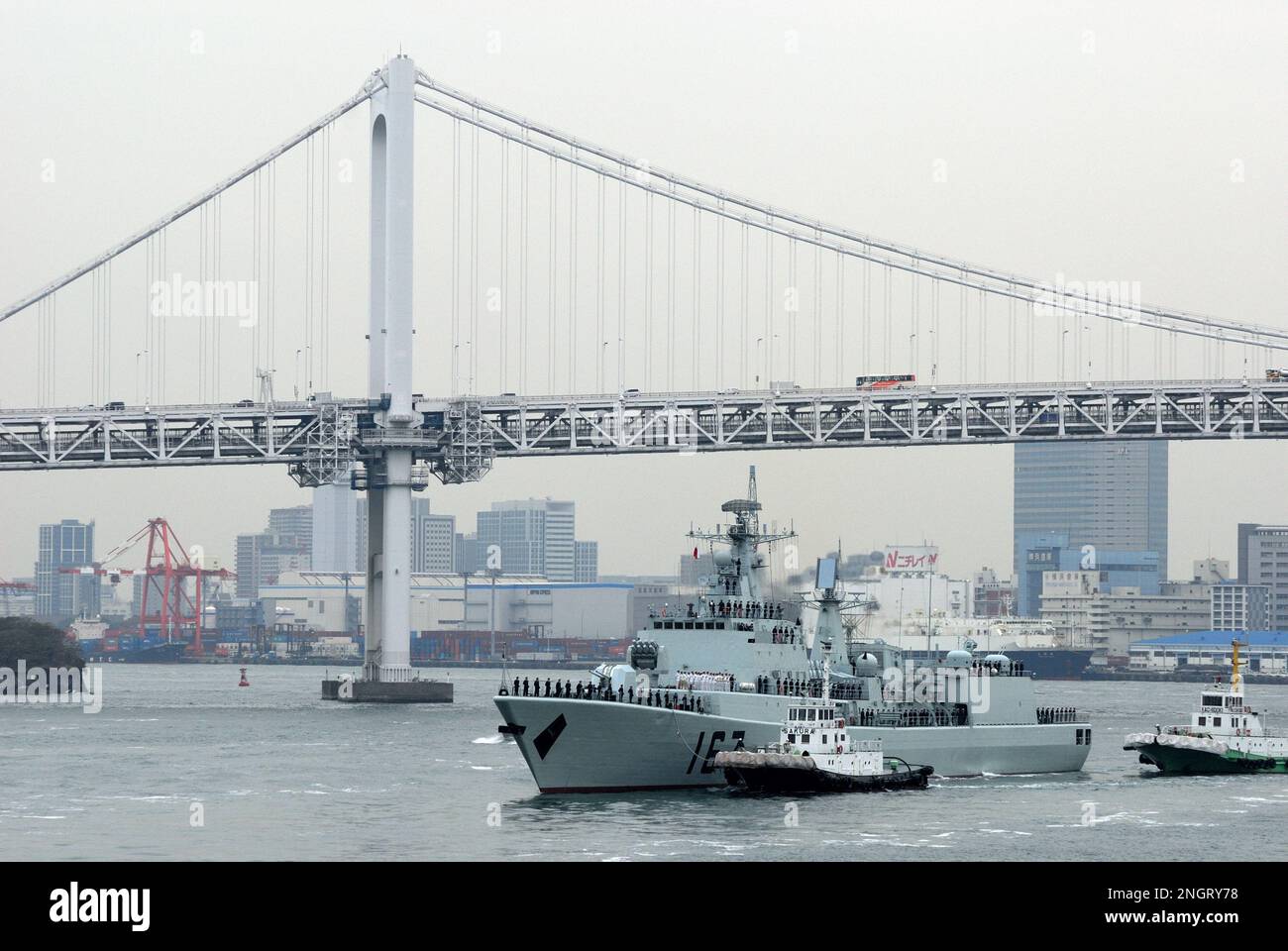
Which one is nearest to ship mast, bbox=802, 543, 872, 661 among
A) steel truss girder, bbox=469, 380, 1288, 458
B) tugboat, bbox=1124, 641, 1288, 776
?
tugboat, bbox=1124, 641, 1288, 776

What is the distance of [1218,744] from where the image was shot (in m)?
64.6

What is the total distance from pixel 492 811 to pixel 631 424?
209 ft

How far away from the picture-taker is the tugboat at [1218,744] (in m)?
64.0

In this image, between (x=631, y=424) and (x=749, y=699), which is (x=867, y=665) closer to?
(x=749, y=699)

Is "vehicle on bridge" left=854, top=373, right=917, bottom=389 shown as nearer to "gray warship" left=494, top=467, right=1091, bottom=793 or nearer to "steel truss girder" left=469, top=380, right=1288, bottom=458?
"steel truss girder" left=469, top=380, right=1288, bottom=458

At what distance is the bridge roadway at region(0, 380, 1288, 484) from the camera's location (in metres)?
104

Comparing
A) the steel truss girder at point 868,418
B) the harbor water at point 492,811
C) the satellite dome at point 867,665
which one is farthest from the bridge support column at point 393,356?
the satellite dome at point 867,665

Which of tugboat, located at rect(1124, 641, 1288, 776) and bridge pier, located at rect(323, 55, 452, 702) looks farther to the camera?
bridge pier, located at rect(323, 55, 452, 702)

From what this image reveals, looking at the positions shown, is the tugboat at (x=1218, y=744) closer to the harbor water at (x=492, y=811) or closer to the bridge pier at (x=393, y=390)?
the harbor water at (x=492, y=811)

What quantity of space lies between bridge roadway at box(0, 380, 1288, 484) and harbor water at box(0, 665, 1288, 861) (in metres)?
31.0
